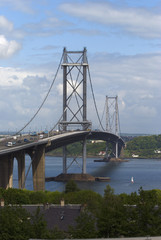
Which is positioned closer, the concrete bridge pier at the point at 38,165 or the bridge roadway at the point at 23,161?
the bridge roadway at the point at 23,161

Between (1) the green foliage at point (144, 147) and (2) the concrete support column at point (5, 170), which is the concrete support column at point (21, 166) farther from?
(1) the green foliage at point (144, 147)

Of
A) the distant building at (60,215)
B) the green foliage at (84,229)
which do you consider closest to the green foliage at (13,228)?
the green foliage at (84,229)

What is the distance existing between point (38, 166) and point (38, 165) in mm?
113

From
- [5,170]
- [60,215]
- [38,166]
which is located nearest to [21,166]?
[5,170]

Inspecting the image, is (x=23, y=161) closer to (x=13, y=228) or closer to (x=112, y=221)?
(x=112, y=221)

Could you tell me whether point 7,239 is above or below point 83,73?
below

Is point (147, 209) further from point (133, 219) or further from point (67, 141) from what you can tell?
point (67, 141)

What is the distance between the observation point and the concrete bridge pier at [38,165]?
185ft

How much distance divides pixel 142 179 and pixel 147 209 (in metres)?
50.4

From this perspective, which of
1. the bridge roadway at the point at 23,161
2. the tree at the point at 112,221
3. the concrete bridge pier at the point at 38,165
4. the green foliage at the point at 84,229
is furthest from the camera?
the concrete bridge pier at the point at 38,165

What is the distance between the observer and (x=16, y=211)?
25531 millimetres

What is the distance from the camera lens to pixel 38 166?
57.7 metres

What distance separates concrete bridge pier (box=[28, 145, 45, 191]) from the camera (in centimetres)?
5631

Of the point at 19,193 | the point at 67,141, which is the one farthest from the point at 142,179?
the point at 19,193
